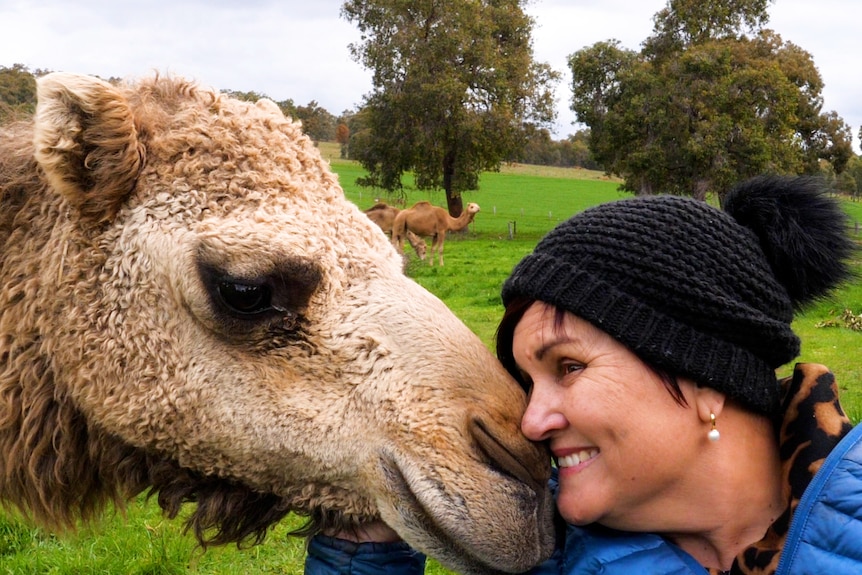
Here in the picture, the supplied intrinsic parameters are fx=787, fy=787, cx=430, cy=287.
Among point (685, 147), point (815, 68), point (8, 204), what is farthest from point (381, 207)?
point (8, 204)

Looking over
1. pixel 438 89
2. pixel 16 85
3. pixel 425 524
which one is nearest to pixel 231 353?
pixel 425 524

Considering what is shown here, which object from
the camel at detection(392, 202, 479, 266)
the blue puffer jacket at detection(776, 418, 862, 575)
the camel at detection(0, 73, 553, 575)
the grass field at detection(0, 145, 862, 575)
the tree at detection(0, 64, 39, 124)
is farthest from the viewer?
the camel at detection(392, 202, 479, 266)

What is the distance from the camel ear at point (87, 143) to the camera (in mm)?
2424

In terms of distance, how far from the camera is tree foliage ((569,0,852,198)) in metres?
27.4

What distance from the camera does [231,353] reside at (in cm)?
237

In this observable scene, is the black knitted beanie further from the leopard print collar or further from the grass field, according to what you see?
the grass field

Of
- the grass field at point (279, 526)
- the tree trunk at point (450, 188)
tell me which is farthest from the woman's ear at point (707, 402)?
the tree trunk at point (450, 188)

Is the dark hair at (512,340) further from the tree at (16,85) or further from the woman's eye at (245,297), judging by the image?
the tree at (16,85)

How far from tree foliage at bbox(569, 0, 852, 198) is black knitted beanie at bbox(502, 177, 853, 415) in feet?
84.9

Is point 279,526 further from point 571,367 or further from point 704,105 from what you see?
point 704,105

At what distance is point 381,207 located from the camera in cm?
2598

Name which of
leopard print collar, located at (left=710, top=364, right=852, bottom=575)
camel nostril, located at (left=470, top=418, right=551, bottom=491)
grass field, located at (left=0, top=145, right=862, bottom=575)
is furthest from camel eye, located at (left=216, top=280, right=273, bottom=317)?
leopard print collar, located at (left=710, top=364, right=852, bottom=575)

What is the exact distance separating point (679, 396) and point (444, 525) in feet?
2.44

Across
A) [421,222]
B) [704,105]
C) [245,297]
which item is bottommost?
[421,222]
